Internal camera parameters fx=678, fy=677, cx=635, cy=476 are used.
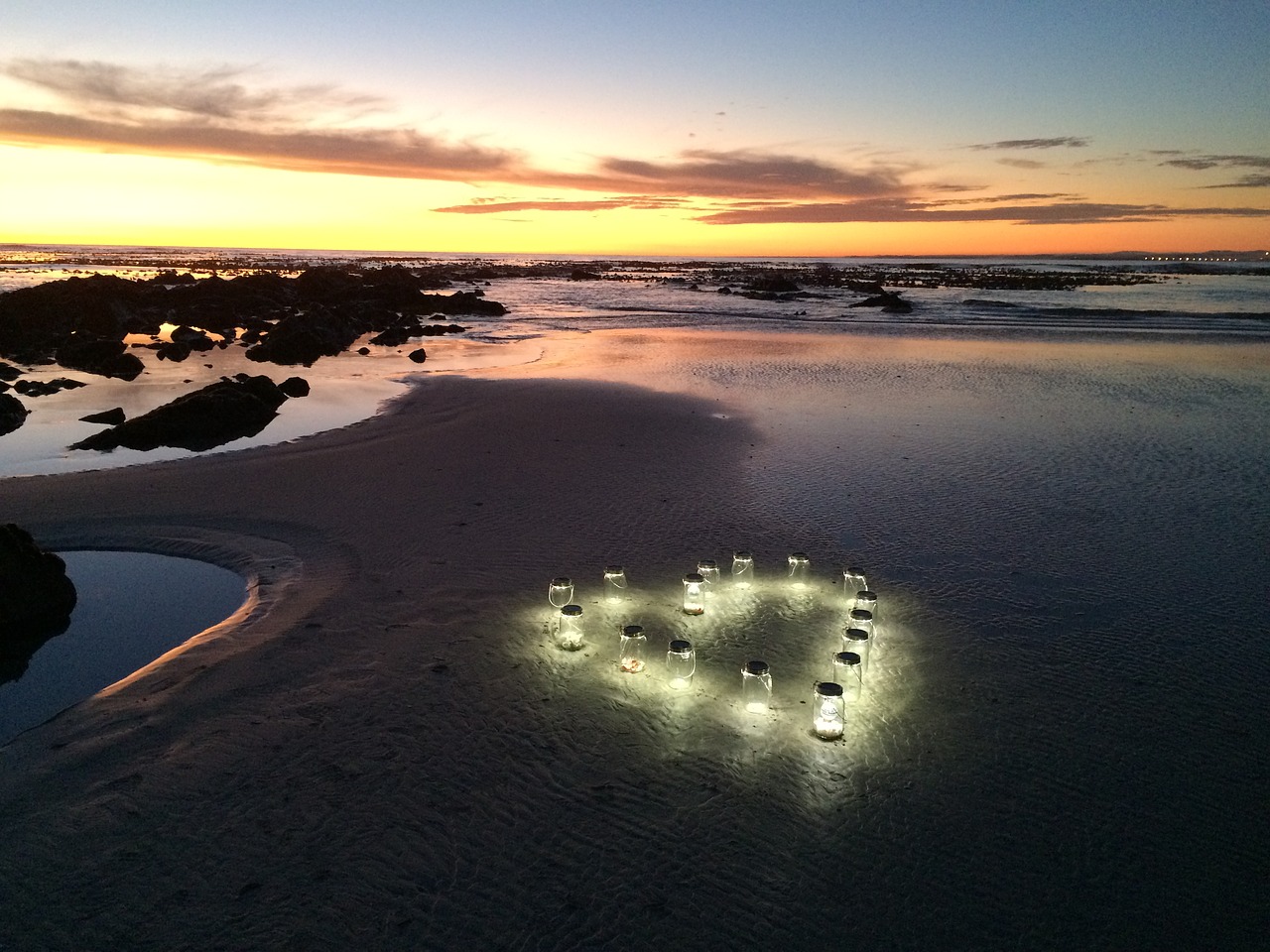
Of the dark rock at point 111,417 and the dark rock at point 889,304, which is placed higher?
the dark rock at point 889,304

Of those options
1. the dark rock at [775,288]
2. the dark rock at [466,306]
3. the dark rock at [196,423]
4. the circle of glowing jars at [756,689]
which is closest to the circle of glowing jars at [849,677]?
the circle of glowing jars at [756,689]

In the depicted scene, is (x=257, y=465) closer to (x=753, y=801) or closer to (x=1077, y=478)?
(x=753, y=801)

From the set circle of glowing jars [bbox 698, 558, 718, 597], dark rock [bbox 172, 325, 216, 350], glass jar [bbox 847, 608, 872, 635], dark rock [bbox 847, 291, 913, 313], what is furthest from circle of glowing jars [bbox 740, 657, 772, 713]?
dark rock [bbox 847, 291, 913, 313]

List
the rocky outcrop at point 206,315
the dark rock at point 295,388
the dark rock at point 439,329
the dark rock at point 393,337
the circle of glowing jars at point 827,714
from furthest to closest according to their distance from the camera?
1. the dark rock at point 439,329
2. the dark rock at point 393,337
3. the rocky outcrop at point 206,315
4. the dark rock at point 295,388
5. the circle of glowing jars at point 827,714

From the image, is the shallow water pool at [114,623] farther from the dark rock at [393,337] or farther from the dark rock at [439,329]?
the dark rock at [439,329]

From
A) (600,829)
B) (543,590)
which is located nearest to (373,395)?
(543,590)

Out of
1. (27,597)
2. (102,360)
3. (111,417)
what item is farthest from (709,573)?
(102,360)

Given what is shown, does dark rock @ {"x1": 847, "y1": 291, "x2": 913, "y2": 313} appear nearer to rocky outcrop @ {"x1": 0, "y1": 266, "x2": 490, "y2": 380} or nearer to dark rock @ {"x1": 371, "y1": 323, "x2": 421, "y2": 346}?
rocky outcrop @ {"x1": 0, "y1": 266, "x2": 490, "y2": 380}

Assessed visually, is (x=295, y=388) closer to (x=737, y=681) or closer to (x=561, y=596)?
(x=561, y=596)
